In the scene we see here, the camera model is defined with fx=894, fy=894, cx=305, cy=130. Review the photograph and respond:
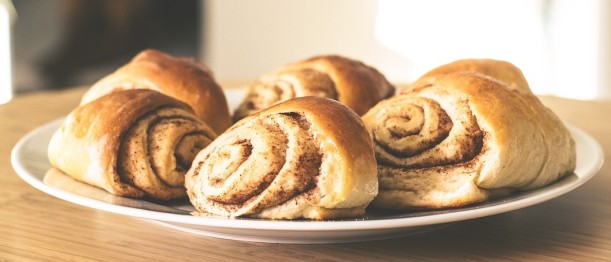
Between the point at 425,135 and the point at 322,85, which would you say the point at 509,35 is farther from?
the point at 425,135

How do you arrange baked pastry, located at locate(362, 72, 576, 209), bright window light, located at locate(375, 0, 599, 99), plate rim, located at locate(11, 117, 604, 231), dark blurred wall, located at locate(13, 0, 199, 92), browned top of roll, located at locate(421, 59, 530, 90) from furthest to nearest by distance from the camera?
dark blurred wall, located at locate(13, 0, 199, 92) → bright window light, located at locate(375, 0, 599, 99) → browned top of roll, located at locate(421, 59, 530, 90) → baked pastry, located at locate(362, 72, 576, 209) → plate rim, located at locate(11, 117, 604, 231)

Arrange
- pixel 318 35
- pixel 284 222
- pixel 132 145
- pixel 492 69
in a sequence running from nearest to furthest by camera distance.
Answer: pixel 284 222 → pixel 132 145 → pixel 492 69 → pixel 318 35

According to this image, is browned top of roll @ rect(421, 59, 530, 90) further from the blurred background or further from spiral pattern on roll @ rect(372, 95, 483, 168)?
the blurred background

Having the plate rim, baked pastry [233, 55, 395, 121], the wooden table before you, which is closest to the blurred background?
baked pastry [233, 55, 395, 121]

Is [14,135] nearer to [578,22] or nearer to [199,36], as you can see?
[578,22]

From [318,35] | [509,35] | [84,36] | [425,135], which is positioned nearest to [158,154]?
[425,135]

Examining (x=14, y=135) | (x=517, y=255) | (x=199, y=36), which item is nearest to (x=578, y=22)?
(x=199, y=36)
